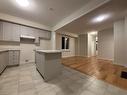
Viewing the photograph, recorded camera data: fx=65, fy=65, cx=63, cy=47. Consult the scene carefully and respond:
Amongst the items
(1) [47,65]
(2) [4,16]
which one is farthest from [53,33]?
(1) [47,65]

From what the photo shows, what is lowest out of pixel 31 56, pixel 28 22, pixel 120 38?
pixel 31 56

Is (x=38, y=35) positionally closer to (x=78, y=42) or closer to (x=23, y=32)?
(x=23, y=32)

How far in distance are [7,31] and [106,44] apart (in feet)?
23.9

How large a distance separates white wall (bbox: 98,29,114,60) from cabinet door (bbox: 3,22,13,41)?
6.95 meters

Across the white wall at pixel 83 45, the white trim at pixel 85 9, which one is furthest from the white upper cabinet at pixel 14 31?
the white wall at pixel 83 45

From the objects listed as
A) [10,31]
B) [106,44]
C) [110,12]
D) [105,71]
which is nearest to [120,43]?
[106,44]

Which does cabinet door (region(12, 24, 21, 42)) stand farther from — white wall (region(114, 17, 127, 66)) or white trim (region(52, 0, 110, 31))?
white wall (region(114, 17, 127, 66))

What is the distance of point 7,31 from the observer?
11.6 ft

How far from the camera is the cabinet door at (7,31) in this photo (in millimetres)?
3471

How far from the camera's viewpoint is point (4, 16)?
3453 mm

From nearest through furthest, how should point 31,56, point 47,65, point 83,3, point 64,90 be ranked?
point 64,90, point 47,65, point 83,3, point 31,56

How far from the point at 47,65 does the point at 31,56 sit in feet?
10.1

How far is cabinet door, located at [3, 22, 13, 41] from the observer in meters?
3.47

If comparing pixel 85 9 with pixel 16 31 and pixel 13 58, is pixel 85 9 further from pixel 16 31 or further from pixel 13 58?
pixel 13 58
